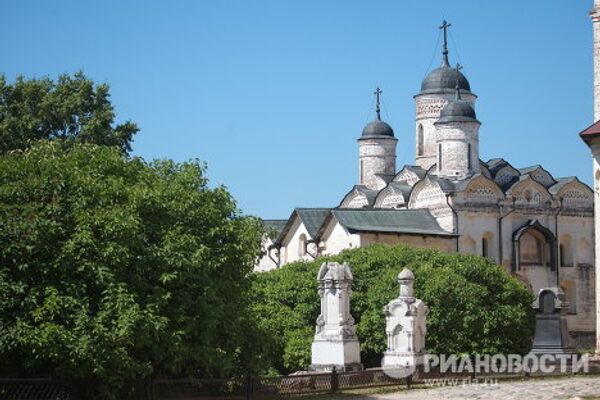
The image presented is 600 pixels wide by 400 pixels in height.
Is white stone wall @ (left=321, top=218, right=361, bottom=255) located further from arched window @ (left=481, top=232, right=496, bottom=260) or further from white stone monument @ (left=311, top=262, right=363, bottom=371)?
white stone monument @ (left=311, top=262, right=363, bottom=371)

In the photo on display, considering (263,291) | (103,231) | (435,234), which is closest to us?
(103,231)

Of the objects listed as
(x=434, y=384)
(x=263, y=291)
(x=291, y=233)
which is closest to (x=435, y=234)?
(x=291, y=233)

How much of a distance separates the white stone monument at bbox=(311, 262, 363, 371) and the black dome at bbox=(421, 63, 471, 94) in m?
29.2

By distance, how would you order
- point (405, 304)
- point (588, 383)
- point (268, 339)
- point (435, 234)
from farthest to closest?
point (435, 234) → point (405, 304) → point (588, 383) → point (268, 339)

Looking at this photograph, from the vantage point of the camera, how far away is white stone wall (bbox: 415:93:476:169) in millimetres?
54438

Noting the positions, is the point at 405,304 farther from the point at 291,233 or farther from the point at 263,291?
the point at 291,233

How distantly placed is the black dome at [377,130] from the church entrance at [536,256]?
9.91 metres

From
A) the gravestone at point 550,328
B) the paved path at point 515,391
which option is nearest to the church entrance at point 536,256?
the gravestone at point 550,328

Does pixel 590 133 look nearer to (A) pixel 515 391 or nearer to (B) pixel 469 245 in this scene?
(A) pixel 515 391

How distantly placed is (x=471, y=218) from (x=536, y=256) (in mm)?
4078

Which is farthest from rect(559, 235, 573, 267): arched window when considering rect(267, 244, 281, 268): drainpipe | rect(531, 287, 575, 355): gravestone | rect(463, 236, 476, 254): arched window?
rect(531, 287, 575, 355): gravestone

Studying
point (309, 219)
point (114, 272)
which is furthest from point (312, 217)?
point (114, 272)

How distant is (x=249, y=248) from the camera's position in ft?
66.1

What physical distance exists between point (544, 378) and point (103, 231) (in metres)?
11.2
